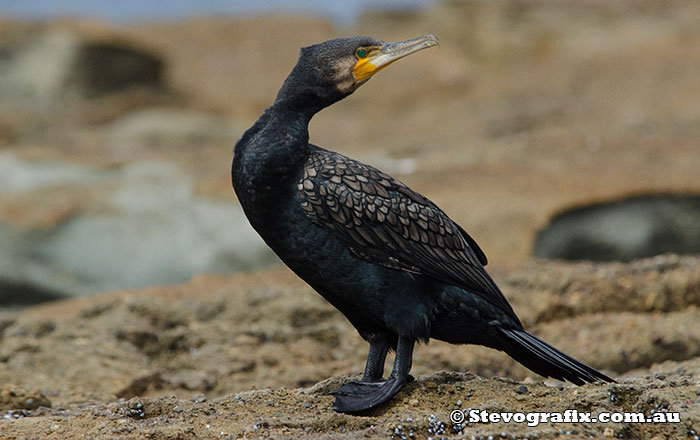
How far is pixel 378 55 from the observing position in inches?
183

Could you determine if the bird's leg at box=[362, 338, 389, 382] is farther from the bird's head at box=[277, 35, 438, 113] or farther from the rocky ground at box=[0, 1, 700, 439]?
the bird's head at box=[277, 35, 438, 113]

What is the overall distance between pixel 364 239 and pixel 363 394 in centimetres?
88

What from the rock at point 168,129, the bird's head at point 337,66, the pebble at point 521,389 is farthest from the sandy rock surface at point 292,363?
the rock at point 168,129

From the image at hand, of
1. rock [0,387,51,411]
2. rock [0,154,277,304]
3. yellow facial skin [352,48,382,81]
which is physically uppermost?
rock [0,154,277,304]

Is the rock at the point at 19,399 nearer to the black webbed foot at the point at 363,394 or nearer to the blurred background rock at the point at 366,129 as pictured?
the black webbed foot at the point at 363,394

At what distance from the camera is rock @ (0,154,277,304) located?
10.9 metres

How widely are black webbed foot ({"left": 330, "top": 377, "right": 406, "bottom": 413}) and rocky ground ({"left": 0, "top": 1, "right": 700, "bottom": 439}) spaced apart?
9 cm

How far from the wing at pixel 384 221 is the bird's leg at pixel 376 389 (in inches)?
18.0

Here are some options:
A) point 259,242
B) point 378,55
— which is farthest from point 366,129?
point 378,55

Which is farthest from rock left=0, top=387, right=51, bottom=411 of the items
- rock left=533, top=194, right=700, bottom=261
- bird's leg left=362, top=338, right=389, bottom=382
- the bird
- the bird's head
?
rock left=533, top=194, right=700, bottom=261

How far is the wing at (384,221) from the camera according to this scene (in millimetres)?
4426

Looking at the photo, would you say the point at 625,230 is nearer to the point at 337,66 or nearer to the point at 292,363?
the point at 292,363

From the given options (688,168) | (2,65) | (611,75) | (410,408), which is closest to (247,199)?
(410,408)

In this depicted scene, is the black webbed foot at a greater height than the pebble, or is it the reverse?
the pebble
